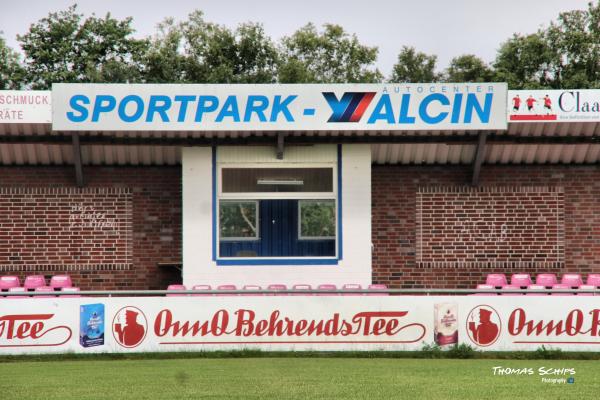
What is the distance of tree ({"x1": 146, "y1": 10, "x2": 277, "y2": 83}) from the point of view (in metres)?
54.0

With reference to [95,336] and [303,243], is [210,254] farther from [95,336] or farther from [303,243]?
[95,336]

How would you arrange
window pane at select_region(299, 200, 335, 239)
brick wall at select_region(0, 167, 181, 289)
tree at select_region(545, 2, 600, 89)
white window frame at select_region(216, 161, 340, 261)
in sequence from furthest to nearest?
tree at select_region(545, 2, 600, 89) < brick wall at select_region(0, 167, 181, 289) < window pane at select_region(299, 200, 335, 239) < white window frame at select_region(216, 161, 340, 261)

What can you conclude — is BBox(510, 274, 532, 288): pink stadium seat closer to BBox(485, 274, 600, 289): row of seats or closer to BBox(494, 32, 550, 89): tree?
BBox(485, 274, 600, 289): row of seats

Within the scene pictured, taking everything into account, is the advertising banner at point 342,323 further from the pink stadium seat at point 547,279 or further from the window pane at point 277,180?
the window pane at point 277,180

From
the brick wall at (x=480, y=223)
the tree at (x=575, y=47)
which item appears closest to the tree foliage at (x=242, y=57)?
the tree at (x=575, y=47)

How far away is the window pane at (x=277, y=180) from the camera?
19953 millimetres

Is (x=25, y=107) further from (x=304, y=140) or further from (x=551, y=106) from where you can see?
(x=551, y=106)

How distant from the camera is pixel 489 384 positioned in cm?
1207

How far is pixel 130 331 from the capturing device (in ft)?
50.4

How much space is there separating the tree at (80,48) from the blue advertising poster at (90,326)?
38053 millimetres

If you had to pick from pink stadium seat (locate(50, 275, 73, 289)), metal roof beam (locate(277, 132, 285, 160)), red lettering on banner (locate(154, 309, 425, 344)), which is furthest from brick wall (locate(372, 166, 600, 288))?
pink stadium seat (locate(50, 275, 73, 289))

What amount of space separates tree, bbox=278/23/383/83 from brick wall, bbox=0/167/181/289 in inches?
1445

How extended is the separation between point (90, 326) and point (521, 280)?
8984 mm

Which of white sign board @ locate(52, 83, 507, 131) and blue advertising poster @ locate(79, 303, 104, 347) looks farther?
white sign board @ locate(52, 83, 507, 131)
